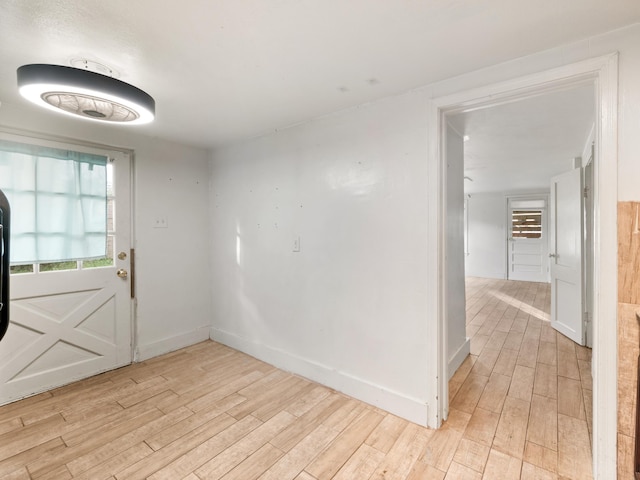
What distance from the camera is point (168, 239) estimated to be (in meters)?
3.15

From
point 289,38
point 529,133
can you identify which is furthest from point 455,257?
point 289,38

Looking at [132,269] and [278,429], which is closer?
[278,429]

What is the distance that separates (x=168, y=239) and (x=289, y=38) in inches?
97.3

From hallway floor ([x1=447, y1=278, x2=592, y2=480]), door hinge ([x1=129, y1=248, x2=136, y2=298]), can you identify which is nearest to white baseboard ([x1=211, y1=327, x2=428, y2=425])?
hallway floor ([x1=447, y1=278, x2=592, y2=480])

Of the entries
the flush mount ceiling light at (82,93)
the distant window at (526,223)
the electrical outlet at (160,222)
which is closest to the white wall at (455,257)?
the flush mount ceiling light at (82,93)

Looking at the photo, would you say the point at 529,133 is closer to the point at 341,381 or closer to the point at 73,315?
the point at 341,381

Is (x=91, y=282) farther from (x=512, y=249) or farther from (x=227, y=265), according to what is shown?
(x=512, y=249)

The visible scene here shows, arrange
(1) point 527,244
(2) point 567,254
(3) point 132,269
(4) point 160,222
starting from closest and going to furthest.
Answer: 1. (3) point 132,269
2. (4) point 160,222
3. (2) point 567,254
4. (1) point 527,244

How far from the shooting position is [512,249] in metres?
7.82

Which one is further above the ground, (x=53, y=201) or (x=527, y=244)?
(x=53, y=201)

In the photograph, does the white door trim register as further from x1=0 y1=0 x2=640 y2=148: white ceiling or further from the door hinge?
the door hinge

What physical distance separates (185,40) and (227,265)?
7.56ft

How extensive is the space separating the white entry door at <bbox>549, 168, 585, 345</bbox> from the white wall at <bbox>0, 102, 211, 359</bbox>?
4183 millimetres

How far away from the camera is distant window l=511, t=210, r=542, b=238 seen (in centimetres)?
758
